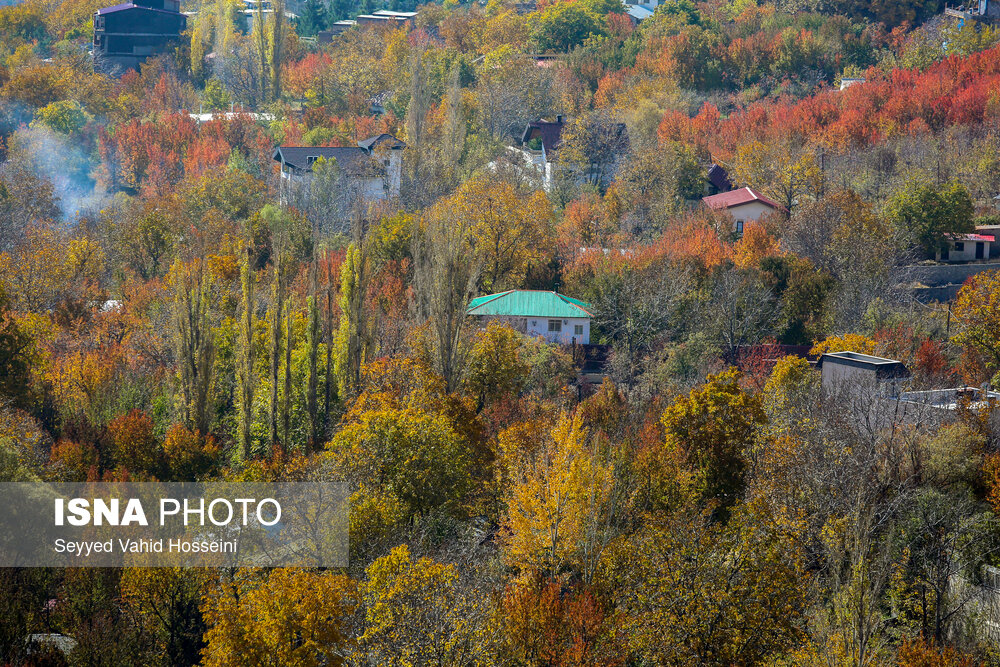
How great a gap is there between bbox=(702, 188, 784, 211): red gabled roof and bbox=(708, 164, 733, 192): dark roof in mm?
2104

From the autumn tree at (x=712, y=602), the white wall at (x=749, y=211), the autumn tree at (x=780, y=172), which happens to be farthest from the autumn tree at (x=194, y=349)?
the autumn tree at (x=780, y=172)

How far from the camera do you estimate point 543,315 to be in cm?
3762

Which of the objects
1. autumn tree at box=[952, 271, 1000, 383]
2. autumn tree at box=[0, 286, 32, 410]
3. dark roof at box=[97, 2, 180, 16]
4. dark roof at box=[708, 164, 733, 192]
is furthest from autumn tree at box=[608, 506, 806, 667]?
dark roof at box=[97, 2, 180, 16]

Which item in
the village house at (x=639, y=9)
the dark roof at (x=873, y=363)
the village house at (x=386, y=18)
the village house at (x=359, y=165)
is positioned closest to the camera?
the dark roof at (x=873, y=363)

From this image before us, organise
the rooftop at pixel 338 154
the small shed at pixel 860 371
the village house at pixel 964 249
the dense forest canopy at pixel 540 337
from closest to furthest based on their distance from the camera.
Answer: the dense forest canopy at pixel 540 337 < the small shed at pixel 860 371 < the village house at pixel 964 249 < the rooftop at pixel 338 154

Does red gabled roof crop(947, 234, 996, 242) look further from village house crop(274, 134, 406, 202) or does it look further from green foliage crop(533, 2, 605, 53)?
green foliage crop(533, 2, 605, 53)

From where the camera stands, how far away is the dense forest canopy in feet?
62.0

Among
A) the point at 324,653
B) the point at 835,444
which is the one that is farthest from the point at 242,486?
the point at 835,444

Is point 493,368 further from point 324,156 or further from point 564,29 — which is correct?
point 564,29

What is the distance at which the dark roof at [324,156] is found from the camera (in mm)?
54047

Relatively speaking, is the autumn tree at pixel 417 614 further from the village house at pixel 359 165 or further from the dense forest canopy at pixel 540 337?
the village house at pixel 359 165

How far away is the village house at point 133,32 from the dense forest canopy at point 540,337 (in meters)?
3.98

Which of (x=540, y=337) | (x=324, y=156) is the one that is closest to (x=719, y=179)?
(x=324, y=156)

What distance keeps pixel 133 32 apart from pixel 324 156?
1131 inches
